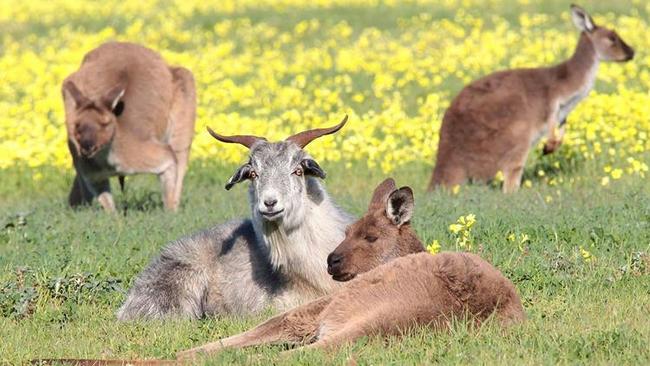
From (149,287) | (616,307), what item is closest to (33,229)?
(149,287)

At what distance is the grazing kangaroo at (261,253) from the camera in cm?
852

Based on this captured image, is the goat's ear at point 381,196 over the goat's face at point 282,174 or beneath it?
over

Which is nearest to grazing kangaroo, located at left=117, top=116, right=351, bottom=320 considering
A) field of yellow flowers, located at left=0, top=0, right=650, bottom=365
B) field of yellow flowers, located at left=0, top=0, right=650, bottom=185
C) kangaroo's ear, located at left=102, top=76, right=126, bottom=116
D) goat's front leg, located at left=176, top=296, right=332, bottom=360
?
field of yellow flowers, located at left=0, top=0, right=650, bottom=365

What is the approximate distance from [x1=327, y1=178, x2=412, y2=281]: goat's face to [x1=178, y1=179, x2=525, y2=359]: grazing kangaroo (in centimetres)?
46

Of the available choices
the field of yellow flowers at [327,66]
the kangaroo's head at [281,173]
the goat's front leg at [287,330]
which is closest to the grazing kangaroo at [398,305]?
the goat's front leg at [287,330]

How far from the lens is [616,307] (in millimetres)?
7344

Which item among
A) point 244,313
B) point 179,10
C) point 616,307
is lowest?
point 179,10

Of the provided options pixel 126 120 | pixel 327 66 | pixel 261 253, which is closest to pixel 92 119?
pixel 126 120

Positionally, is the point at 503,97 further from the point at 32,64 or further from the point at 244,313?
the point at 32,64

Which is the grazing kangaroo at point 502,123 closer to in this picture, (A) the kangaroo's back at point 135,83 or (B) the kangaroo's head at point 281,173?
(A) the kangaroo's back at point 135,83

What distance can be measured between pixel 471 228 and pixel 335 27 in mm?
15110

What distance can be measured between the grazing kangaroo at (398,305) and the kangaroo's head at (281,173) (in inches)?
61.6

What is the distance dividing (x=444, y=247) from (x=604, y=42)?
6.81 metres

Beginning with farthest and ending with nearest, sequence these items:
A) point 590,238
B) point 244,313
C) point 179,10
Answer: point 179,10 → point 590,238 → point 244,313
